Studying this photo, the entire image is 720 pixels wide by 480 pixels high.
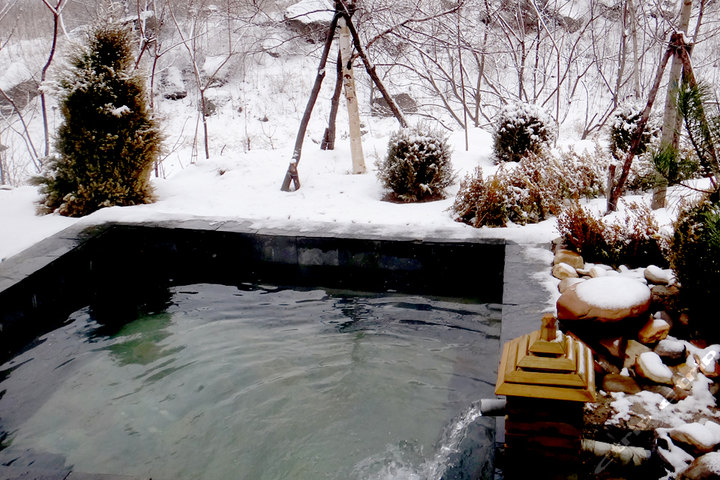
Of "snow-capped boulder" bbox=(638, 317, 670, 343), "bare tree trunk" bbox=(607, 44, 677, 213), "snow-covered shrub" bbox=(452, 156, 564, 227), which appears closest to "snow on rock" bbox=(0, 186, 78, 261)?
"snow-covered shrub" bbox=(452, 156, 564, 227)

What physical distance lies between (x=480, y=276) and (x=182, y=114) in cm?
1429

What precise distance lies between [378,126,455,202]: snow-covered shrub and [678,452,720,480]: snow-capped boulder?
4843 millimetres

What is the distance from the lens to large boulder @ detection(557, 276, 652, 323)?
263cm

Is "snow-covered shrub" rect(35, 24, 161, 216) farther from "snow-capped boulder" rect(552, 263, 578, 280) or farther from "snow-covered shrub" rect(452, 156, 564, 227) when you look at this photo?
"snow-capped boulder" rect(552, 263, 578, 280)

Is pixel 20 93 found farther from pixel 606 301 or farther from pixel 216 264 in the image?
pixel 606 301

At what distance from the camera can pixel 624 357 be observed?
2586 millimetres

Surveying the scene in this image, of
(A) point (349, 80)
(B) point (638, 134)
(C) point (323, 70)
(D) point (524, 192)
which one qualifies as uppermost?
(C) point (323, 70)

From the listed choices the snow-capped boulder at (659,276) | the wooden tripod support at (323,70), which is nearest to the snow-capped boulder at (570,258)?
the snow-capped boulder at (659,276)

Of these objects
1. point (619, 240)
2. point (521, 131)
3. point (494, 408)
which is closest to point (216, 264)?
point (619, 240)

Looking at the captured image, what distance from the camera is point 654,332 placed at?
2.62m

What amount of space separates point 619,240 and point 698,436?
6.89 feet

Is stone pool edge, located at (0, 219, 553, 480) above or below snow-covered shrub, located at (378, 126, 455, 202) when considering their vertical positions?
below

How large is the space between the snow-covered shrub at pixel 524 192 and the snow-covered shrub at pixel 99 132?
410 cm

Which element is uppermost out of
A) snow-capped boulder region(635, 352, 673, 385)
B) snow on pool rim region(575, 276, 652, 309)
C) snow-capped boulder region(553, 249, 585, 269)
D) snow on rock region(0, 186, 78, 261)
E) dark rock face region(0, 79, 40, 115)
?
dark rock face region(0, 79, 40, 115)
